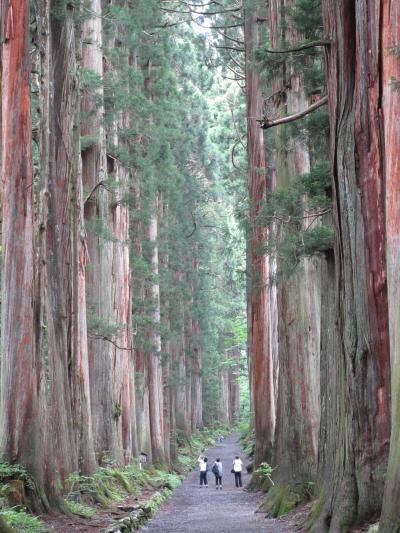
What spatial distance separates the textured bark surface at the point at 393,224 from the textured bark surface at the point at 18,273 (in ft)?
19.2

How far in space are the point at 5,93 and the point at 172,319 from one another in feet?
79.3

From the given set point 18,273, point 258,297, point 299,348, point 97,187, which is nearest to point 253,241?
point 97,187

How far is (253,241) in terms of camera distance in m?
18.1

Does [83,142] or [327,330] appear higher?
[83,142]

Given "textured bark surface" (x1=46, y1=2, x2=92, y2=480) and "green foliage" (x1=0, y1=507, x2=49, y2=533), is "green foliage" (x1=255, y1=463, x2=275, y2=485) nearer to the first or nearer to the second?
"textured bark surface" (x1=46, y1=2, x2=92, y2=480)

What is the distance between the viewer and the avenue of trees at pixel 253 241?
8258mm

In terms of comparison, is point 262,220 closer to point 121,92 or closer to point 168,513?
point 121,92

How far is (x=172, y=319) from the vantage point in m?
35.4

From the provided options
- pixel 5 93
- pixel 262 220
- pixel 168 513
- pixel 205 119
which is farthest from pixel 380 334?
pixel 205 119

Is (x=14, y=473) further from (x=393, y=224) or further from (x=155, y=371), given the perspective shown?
(x=155, y=371)

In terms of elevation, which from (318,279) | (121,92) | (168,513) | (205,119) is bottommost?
(168,513)

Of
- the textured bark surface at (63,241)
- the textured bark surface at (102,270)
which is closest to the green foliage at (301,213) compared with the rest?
the textured bark surface at (63,241)

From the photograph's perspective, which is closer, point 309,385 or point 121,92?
point 309,385

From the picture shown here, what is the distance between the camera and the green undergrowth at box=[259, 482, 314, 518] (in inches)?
541
